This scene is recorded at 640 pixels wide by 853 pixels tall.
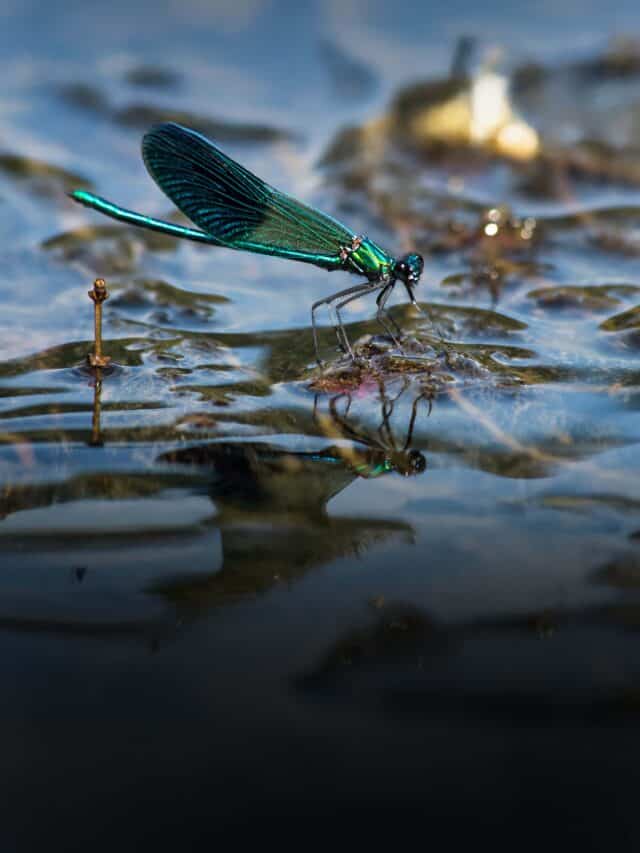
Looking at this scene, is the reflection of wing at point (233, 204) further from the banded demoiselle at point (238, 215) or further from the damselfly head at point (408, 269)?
the damselfly head at point (408, 269)

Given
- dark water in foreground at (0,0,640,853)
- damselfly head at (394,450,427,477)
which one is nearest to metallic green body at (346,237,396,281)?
dark water in foreground at (0,0,640,853)

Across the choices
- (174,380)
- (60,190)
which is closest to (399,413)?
(174,380)

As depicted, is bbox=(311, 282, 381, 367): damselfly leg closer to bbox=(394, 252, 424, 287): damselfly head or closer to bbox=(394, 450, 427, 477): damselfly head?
bbox=(394, 252, 424, 287): damselfly head

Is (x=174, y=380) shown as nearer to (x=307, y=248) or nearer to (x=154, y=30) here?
(x=307, y=248)

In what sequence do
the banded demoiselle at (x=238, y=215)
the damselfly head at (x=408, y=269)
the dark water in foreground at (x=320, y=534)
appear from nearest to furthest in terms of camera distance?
the dark water in foreground at (x=320, y=534) → the damselfly head at (x=408, y=269) → the banded demoiselle at (x=238, y=215)

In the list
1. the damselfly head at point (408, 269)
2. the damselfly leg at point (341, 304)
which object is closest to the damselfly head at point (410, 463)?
the damselfly leg at point (341, 304)

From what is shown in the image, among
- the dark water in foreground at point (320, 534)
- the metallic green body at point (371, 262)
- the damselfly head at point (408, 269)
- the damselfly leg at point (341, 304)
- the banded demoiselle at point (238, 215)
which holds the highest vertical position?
the banded demoiselle at point (238, 215)

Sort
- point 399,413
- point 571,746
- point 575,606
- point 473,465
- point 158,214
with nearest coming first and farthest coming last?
1. point 571,746
2. point 575,606
3. point 473,465
4. point 399,413
5. point 158,214
